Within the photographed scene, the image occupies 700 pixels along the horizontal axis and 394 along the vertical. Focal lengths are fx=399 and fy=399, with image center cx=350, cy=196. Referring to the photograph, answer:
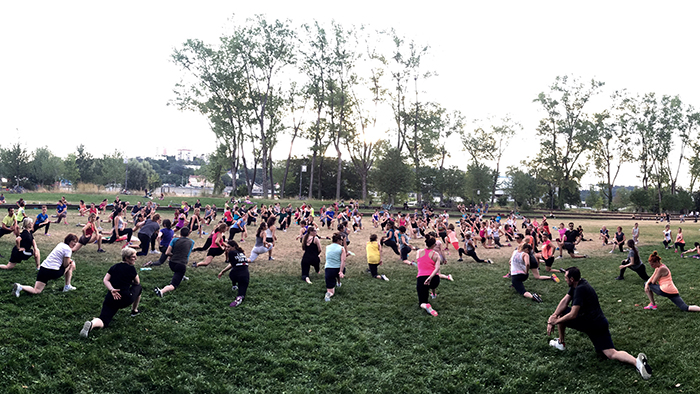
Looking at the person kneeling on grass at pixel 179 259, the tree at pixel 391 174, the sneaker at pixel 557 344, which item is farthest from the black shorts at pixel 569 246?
the tree at pixel 391 174

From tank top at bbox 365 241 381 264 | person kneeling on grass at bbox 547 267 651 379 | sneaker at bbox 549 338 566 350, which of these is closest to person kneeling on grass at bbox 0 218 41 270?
tank top at bbox 365 241 381 264

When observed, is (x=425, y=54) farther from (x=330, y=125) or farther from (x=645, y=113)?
(x=645, y=113)

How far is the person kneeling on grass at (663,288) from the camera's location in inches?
317

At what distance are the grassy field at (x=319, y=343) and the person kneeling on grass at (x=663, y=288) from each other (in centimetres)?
23

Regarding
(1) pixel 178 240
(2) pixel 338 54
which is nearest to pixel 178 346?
(1) pixel 178 240

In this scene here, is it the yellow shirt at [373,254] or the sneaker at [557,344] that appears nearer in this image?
the sneaker at [557,344]

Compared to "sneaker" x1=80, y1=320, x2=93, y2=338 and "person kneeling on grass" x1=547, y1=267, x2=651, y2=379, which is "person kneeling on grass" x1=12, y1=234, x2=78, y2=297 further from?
"person kneeling on grass" x1=547, y1=267, x2=651, y2=379

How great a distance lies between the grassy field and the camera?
577 cm

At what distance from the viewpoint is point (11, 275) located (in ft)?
29.1

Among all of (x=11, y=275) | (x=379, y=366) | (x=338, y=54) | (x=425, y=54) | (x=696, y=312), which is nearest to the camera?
(x=379, y=366)

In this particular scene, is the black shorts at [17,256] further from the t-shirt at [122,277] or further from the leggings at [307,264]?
the leggings at [307,264]

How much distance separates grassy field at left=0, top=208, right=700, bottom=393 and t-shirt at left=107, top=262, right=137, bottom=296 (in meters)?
0.75

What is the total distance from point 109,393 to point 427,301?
617 cm

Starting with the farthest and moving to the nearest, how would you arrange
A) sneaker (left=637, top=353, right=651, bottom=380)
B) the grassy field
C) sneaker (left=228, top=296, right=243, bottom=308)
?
1. sneaker (left=228, top=296, right=243, bottom=308)
2. the grassy field
3. sneaker (left=637, top=353, right=651, bottom=380)
